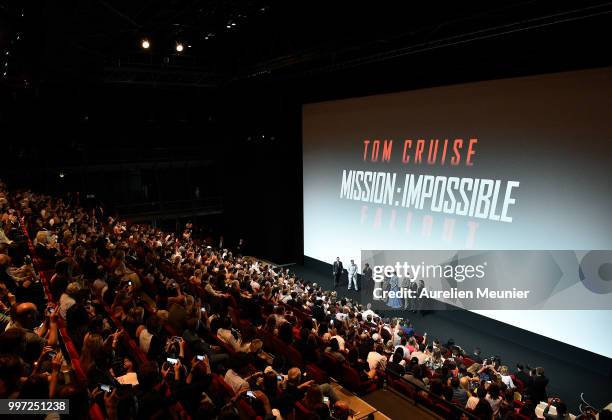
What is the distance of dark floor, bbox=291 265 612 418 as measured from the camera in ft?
23.5

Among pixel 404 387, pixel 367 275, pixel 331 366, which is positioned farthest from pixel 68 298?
pixel 367 275

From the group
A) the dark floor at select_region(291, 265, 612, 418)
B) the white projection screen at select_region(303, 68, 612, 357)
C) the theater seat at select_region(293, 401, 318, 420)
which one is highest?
the white projection screen at select_region(303, 68, 612, 357)

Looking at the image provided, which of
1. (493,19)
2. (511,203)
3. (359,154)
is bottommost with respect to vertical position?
(511,203)

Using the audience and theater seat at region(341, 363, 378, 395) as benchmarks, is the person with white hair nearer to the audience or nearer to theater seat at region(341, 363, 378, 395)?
the audience

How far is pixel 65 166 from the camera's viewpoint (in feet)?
57.3

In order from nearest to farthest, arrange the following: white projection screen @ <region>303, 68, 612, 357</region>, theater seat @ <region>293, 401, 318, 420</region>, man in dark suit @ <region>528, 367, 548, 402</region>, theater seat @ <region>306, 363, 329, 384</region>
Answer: theater seat @ <region>293, 401, 318, 420</region>, theater seat @ <region>306, 363, 329, 384</region>, man in dark suit @ <region>528, 367, 548, 402</region>, white projection screen @ <region>303, 68, 612, 357</region>

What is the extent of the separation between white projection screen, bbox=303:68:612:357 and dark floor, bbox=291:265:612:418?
47 centimetres

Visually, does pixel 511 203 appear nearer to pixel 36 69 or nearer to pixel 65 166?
pixel 36 69

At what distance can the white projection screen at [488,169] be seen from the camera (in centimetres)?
753

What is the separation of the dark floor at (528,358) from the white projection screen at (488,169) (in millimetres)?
470

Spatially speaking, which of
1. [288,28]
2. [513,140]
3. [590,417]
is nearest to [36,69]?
[288,28]

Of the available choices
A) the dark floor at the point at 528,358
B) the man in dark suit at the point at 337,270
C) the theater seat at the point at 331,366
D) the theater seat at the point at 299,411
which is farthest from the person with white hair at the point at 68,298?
the man in dark suit at the point at 337,270

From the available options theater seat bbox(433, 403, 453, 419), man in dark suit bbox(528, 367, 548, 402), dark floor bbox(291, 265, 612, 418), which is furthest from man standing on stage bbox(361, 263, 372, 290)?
theater seat bbox(433, 403, 453, 419)

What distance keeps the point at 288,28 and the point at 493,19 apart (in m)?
5.19
